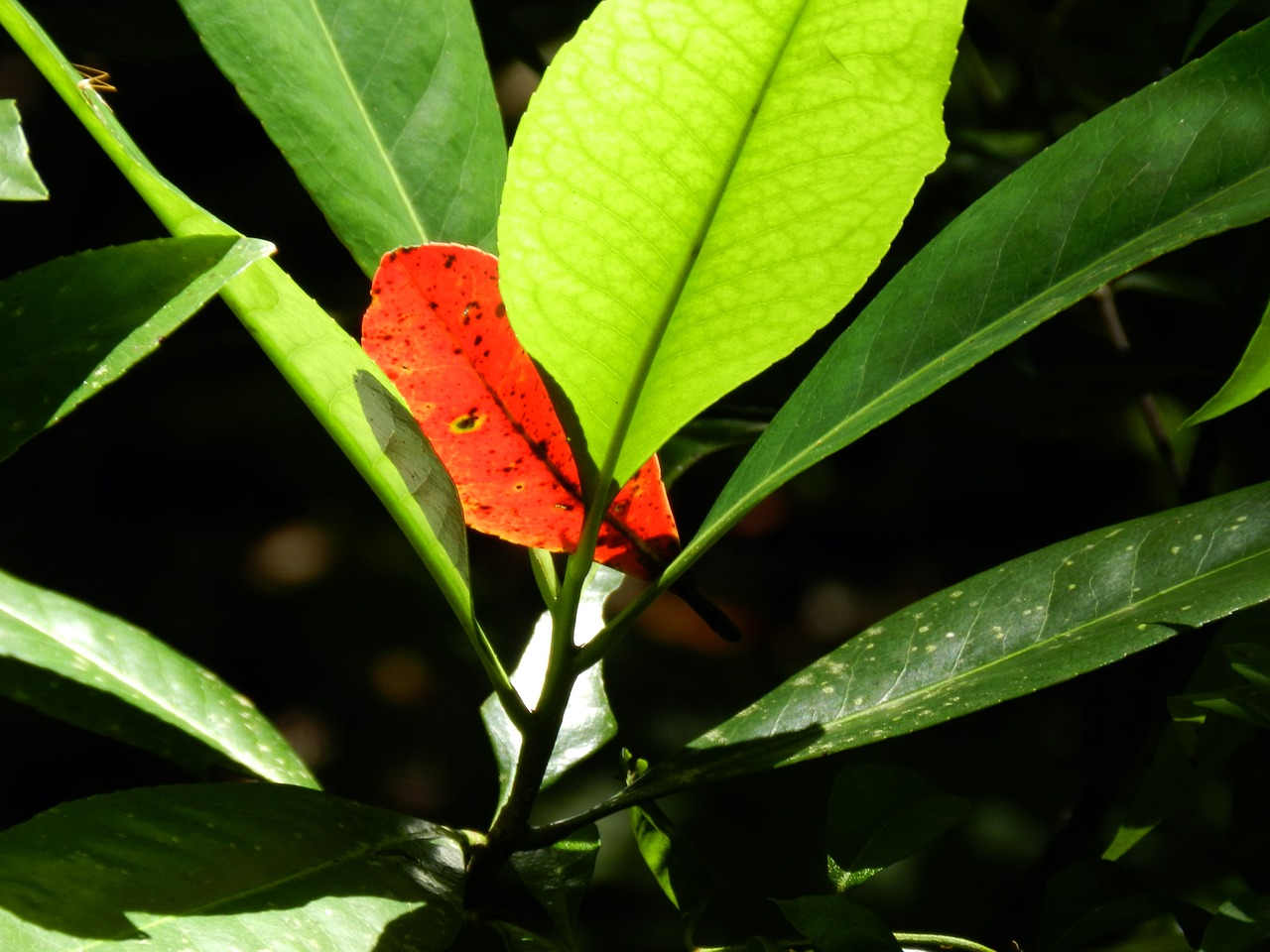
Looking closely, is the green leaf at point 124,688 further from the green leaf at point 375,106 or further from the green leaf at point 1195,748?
the green leaf at point 1195,748

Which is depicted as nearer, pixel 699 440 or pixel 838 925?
pixel 838 925

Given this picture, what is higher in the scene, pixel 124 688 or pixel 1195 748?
pixel 124 688

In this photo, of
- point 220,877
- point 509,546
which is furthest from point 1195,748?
point 509,546

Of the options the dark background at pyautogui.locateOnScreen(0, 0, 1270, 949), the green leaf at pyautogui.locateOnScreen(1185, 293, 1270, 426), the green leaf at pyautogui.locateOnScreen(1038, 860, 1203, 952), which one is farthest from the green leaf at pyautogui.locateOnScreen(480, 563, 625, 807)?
the dark background at pyautogui.locateOnScreen(0, 0, 1270, 949)

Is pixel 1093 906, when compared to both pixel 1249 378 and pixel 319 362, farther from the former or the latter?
pixel 319 362

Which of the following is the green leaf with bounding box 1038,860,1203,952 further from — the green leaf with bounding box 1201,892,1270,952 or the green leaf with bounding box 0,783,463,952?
the green leaf with bounding box 0,783,463,952

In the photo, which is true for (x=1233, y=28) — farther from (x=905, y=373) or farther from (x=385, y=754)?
(x=385, y=754)

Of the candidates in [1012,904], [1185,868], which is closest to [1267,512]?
[1012,904]
